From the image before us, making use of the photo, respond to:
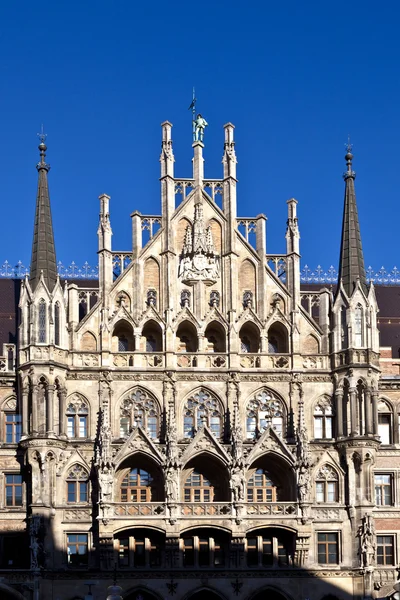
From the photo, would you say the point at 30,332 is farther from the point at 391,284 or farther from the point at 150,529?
the point at 391,284

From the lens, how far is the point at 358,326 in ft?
221

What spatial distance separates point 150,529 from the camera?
63844mm

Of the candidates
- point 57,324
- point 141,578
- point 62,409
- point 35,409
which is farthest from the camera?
point 57,324

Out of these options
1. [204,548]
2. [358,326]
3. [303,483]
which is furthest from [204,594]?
[358,326]

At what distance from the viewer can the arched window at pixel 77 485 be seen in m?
64.9

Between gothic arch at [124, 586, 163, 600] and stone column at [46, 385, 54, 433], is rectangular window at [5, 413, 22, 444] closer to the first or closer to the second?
stone column at [46, 385, 54, 433]

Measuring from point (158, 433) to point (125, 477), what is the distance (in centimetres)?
244

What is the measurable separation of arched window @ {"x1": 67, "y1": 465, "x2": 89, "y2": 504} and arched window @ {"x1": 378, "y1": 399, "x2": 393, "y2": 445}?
13970 mm

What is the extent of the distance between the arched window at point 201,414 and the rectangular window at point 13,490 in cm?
775

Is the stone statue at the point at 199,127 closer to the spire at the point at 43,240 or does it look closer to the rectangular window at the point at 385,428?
the spire at the point at 43,240

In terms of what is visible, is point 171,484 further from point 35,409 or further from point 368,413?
point 368,413

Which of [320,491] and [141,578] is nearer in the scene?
[141,578]

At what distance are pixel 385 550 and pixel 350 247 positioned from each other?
45.7 ft

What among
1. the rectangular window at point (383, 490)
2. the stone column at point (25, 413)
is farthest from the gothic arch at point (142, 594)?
the rectangular window at point (383, 490)
